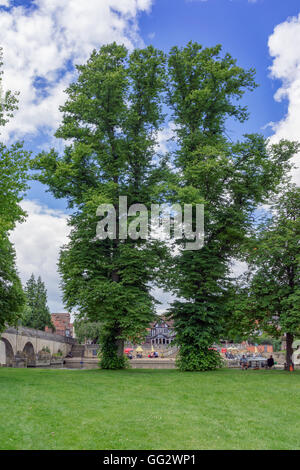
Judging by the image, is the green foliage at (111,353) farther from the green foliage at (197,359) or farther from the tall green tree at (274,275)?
the tall green tree at (274,275)

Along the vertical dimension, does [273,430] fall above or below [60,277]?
below

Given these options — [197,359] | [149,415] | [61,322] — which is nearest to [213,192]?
[197,359]

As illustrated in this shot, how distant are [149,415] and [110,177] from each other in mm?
16521

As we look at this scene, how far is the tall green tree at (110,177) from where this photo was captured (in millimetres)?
21844

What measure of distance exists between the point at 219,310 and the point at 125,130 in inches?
477

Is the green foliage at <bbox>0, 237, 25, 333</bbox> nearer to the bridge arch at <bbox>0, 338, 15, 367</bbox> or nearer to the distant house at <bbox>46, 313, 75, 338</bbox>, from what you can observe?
the bridge arch at <bbox>0, 338, 15, 367</bbox>

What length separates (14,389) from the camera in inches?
559

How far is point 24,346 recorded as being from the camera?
56.4 meters

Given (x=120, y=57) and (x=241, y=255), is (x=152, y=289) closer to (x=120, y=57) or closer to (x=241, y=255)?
(x=241, y=255)

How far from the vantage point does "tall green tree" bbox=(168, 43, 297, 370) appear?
21672 millimetres

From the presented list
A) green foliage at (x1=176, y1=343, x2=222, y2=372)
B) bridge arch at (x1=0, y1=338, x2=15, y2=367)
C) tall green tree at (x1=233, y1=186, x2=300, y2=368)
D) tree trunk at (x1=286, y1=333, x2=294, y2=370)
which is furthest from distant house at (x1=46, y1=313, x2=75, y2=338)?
tall green tree at (x1=233, y1=186, x2=300, y2=368)

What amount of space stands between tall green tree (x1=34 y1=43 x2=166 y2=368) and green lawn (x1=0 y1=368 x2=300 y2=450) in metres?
5.97
